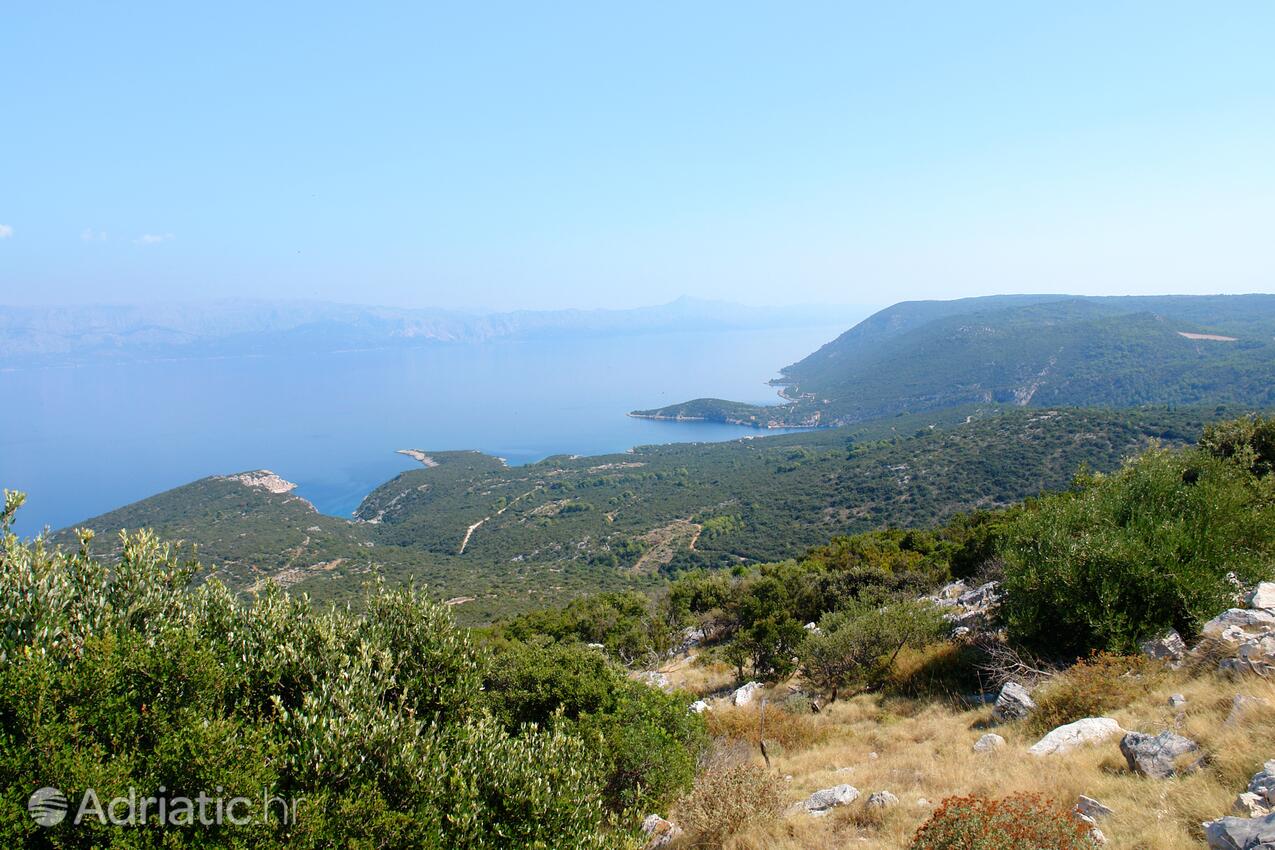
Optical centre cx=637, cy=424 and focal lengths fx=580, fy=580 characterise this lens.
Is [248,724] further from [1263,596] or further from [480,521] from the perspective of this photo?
[480,521]

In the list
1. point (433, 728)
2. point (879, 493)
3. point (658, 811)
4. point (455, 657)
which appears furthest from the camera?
point (879, 493)

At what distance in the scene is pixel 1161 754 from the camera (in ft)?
22.0

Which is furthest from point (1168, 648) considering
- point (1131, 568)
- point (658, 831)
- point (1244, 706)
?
point (658, 831)

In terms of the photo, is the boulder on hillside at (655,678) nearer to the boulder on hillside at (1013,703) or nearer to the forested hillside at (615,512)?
the boulder on hillside at (1013,703)

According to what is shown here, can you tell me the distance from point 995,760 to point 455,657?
797cm

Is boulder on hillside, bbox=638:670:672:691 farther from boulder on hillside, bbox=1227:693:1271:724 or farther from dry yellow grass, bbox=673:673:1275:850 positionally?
boulder on hillside, bbox=1227:693:1271:724

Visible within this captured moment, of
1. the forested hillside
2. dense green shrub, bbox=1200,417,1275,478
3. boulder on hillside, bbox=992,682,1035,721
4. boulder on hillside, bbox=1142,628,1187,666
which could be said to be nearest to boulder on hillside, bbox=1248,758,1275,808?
boulder on hillside, bbox=992,682,1035,721

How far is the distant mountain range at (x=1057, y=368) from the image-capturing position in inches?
4611

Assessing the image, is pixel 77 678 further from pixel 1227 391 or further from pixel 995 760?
pixel 1227 391

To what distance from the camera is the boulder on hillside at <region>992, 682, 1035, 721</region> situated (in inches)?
384

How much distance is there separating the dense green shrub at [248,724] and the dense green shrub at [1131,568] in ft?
30.7

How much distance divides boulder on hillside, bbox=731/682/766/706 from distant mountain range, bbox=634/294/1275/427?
400 ft

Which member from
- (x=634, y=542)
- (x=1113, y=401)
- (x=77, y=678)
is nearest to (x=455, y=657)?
(x=77, y=678)

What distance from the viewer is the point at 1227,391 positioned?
105938 millimetres
